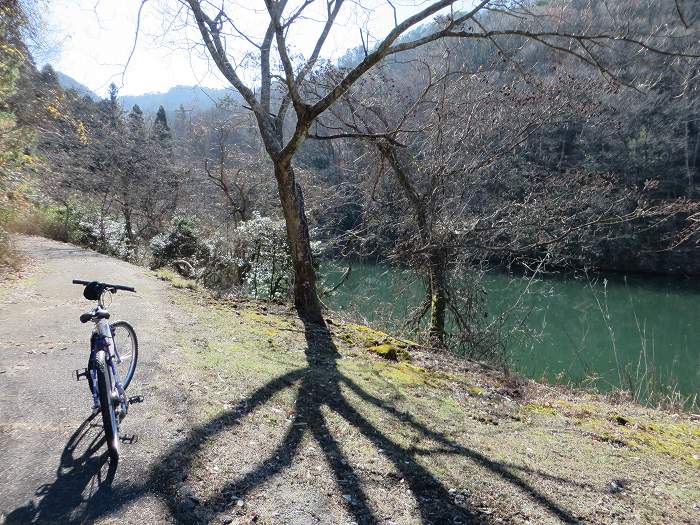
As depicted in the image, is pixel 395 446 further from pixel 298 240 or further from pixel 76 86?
pixel 76 86

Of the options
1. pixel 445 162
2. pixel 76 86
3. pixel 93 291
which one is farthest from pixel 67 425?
pixel 76 86

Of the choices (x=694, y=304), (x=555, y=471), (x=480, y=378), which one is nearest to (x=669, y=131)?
(x=694, y=304)

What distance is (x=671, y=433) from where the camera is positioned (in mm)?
5242

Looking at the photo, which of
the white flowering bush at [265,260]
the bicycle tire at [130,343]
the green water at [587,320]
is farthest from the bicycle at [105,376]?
the white flowering bush at [265,260]

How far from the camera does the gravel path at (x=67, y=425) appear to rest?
2.56 meters

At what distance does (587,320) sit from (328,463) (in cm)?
1666

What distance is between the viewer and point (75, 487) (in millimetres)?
2672

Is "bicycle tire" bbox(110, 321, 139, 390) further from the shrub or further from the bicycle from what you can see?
the shrub

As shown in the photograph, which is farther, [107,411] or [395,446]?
[395,446]

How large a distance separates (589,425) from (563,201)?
475 centimetres

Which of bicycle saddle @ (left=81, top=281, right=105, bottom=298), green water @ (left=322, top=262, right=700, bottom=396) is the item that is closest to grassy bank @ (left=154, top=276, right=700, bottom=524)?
bicycle saddle @ (left=81, top=281, right=105, bottom=298)

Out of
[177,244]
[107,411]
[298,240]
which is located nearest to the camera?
[107,411]

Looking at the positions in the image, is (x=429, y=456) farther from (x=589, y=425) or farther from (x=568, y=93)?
(x=568, y=93)

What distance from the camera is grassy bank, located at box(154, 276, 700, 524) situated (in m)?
2.93
